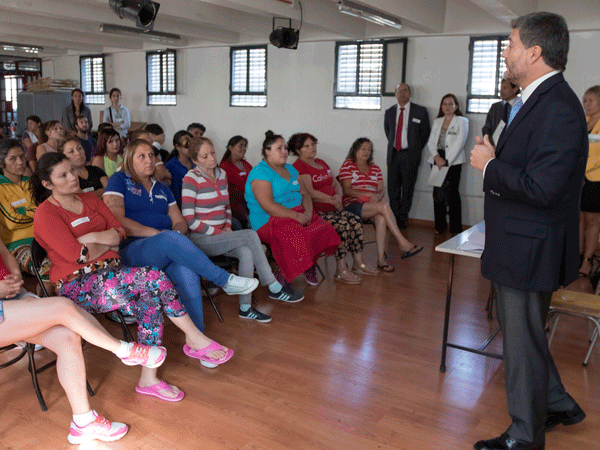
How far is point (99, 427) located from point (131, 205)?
1459 mm

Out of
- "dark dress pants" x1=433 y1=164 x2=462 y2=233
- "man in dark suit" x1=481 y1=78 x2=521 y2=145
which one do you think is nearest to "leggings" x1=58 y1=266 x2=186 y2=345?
"man in dark suit" x1=481 y1=78 x2=521 y2=145

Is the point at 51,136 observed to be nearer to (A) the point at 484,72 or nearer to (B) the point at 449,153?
(B) the point at 449,153

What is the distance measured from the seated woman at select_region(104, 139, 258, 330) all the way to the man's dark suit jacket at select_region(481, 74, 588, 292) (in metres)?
1.66

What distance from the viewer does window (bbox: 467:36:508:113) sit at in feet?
21.6

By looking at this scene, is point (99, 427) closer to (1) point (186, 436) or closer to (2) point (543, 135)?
(1) point (186, 436)

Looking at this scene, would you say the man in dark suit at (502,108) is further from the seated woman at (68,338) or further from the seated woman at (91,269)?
the seated woman at (68,338)

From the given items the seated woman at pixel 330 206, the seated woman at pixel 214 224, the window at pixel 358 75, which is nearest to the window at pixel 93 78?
the window at pixel 358 75

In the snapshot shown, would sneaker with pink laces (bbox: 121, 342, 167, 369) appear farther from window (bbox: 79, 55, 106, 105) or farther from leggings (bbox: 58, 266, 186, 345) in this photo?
window (bbox: 79, 55, 106, 105)

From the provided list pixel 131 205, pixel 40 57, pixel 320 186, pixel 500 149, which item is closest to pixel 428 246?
pixel 320 186

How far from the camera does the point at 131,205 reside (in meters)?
3.33

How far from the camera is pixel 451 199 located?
6789 mm

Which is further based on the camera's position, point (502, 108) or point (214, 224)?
point (502, 108)

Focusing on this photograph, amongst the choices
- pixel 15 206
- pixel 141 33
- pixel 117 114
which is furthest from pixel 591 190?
pixel 117 114

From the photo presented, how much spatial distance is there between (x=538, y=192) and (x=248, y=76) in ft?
24.5
